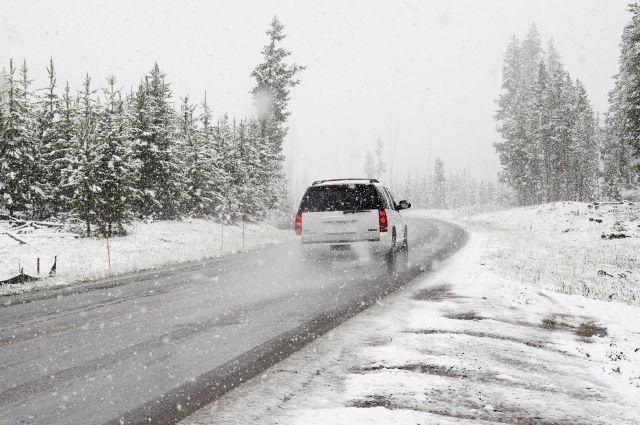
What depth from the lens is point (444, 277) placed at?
10.7 metres

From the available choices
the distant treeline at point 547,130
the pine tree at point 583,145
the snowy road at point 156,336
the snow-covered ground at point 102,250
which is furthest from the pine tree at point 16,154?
the pine tree at point 583,145

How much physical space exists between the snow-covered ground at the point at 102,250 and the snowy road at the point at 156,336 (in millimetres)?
2889

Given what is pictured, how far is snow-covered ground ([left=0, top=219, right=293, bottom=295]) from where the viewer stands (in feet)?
45.4

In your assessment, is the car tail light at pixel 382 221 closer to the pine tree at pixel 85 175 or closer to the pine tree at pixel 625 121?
the pine tree at pixel 85 175

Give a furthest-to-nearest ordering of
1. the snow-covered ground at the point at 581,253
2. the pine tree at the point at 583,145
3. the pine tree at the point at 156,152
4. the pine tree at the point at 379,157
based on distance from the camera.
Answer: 1. the pine tree at the point at 379,157
2. the pine tree at the point at 583,145
3. the pine tree at the point at 156,152
4. the snow-covered ground at the point at 581,253

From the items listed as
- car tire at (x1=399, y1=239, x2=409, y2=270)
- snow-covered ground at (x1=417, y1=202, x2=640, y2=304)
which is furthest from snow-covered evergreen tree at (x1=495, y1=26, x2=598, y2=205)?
car tire at (x1=399, y1=239, x2=409, y2=270)

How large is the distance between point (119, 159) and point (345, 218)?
13185 millimetres

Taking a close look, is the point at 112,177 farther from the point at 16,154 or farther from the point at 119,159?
the point at 16,154

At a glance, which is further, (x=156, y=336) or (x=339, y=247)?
Answer: (x=339, y=247)

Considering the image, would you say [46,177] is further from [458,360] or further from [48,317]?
[458,360]

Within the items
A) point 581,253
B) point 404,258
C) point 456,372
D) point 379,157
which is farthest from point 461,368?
point 379,157

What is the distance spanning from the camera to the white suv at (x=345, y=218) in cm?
1212

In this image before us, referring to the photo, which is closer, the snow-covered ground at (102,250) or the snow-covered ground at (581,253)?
the snow-covered ground at (581,253)

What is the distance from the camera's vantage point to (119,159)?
21484 mm
